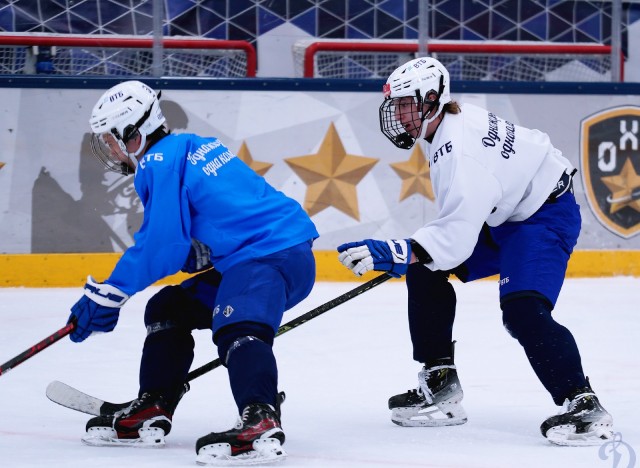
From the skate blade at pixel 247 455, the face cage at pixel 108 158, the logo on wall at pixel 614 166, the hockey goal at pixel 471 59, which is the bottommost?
the skate blade at pixel 247 455

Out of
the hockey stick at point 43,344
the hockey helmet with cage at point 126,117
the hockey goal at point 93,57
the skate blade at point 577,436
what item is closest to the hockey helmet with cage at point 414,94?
the hockey helmet with cage at point 126,117

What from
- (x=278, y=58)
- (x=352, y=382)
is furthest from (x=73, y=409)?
(x=278, y=58)

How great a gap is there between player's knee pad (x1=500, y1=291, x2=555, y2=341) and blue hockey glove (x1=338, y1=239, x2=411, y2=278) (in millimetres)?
292

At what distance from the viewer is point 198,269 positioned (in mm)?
3145

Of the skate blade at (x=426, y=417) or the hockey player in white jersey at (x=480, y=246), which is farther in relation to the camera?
the skate blade at (x=426, y=417)

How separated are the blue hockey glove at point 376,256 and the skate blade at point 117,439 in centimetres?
63

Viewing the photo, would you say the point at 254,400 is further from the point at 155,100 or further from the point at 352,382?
the point at 352,382

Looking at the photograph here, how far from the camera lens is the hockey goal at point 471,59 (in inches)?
277

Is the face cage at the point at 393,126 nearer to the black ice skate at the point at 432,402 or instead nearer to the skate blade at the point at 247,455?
the black ice skate at the point at 432,402

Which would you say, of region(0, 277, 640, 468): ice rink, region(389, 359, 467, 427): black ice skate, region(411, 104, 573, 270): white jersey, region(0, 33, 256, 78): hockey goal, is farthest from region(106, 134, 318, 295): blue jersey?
region(0, 33, 256, 78): hockey goal

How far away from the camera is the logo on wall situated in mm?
6410

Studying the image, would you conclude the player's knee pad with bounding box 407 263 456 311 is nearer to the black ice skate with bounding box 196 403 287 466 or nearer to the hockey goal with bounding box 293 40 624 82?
the black ice skate with bounding box 196 403 287 466

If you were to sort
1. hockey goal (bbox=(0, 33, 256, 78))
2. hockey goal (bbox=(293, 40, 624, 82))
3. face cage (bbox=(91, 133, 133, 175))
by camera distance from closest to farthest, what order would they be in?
face cage (bbox=(91, 133, 133, 175)) < hockey goal (bbox=(0, 33, 256, 78)) < hockey goal (bbox=(293, 40, 624, 82))

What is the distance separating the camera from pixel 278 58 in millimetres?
7461
